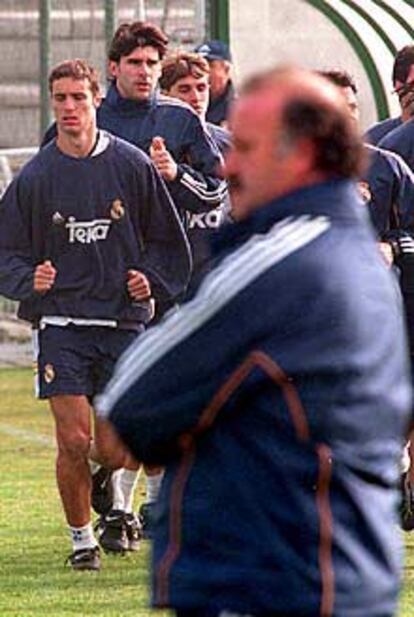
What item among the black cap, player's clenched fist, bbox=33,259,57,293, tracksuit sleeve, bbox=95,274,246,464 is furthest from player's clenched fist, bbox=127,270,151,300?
tracksuit sleeve, bbox=95,274,246,464

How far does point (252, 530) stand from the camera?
4.61 m

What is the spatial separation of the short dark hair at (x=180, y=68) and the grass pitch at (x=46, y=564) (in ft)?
7.23

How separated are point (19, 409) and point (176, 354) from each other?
1400 centimetres

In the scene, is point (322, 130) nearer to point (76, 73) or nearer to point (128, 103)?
point (76, 73)

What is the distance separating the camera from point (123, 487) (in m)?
11.7

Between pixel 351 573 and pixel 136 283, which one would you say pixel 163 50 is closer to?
pixel 136 283

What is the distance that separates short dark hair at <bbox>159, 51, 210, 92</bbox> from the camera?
39.9 ft

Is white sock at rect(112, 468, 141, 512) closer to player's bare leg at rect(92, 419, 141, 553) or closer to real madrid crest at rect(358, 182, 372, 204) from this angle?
player's bare leg at rect(92, 419, 141, 553)

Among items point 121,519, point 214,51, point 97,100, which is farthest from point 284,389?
point 214,51

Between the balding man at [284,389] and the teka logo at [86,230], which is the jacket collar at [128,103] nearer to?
the teka logo at [86,230]

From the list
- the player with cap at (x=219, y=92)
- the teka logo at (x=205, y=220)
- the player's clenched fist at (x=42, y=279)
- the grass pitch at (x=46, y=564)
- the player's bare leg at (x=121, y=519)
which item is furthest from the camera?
the player with cap at (x=219, y=92)

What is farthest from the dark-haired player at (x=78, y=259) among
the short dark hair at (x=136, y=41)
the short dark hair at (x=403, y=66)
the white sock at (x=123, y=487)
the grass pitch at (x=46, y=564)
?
the short dark hair at (x=403, y=66)

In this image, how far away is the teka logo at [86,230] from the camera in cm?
1071

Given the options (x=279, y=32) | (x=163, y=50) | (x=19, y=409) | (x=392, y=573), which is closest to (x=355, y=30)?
(x=279, y=32)
